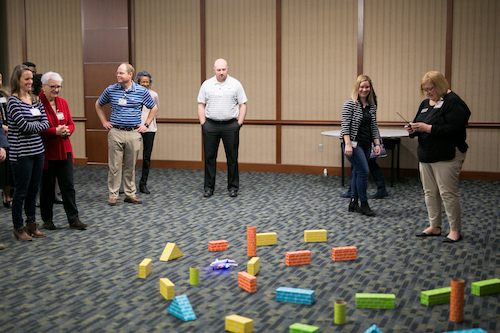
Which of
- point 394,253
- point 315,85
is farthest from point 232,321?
point 315,85

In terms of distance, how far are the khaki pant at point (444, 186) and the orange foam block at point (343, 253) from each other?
0.97 m

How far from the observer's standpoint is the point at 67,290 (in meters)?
3.26

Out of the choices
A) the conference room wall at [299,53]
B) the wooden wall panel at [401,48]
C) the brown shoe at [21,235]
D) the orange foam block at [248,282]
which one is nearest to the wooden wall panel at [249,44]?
the conference room wall at [299,53]

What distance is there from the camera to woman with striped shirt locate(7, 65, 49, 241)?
4125mm

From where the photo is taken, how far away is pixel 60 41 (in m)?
9.41

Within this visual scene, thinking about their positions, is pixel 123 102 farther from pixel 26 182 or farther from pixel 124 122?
pixel 26 182

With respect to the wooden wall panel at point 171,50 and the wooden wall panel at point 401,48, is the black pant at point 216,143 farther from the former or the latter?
the wooden wall panel at point 401,48

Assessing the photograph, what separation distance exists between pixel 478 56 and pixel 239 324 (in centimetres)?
636

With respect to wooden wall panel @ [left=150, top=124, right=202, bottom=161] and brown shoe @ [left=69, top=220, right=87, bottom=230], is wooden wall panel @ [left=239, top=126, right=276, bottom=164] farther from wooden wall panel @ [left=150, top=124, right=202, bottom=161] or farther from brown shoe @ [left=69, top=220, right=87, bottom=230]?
brown shoe @ [left=69, top=220, right=87, bottom=230]

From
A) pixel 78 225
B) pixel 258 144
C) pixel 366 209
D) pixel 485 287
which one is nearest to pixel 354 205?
pixel 366 209

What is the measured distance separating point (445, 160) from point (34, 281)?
10.5 feet

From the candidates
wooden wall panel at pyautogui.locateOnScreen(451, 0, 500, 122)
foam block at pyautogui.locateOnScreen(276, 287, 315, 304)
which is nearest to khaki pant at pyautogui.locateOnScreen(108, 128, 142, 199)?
foam block at pyautogui.locateOnScreen(276, 287, 315, 304)

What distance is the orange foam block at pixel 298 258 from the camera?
3.72 metres

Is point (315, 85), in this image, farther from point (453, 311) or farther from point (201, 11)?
point (453, 311)
